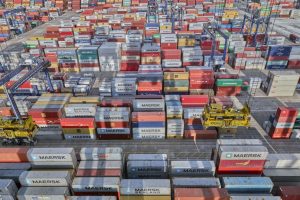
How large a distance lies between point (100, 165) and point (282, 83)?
139ft

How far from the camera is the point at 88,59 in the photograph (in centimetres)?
6197

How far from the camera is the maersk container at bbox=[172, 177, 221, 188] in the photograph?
24766mm

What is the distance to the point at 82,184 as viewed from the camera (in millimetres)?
25359

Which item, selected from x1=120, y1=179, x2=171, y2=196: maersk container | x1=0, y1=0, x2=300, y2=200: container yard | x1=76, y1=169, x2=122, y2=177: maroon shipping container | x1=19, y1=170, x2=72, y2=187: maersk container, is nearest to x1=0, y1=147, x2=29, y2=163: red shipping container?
x1=0, y1=0, x2=300, y2=200: container yard

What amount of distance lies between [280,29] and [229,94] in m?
74.4

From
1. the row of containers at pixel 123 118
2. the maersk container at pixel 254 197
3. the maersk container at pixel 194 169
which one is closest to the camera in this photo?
the maersk container at pixel 254 197

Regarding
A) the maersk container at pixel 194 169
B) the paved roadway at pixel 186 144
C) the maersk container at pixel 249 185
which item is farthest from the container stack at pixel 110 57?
the maersk container at pixel 249 185

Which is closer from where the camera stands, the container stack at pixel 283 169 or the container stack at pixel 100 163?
the container stack at pixel 100 163

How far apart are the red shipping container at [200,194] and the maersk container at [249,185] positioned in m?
2.12

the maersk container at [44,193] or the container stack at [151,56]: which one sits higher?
the container stack at [151,56]

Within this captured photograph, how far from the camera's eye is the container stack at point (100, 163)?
2695 centimetres

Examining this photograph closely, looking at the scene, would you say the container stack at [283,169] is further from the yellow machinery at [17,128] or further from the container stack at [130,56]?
the container stack at [130,56]

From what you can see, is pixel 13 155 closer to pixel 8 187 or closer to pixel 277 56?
pixel 8 187

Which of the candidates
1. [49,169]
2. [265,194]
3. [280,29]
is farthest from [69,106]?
[280,29]
